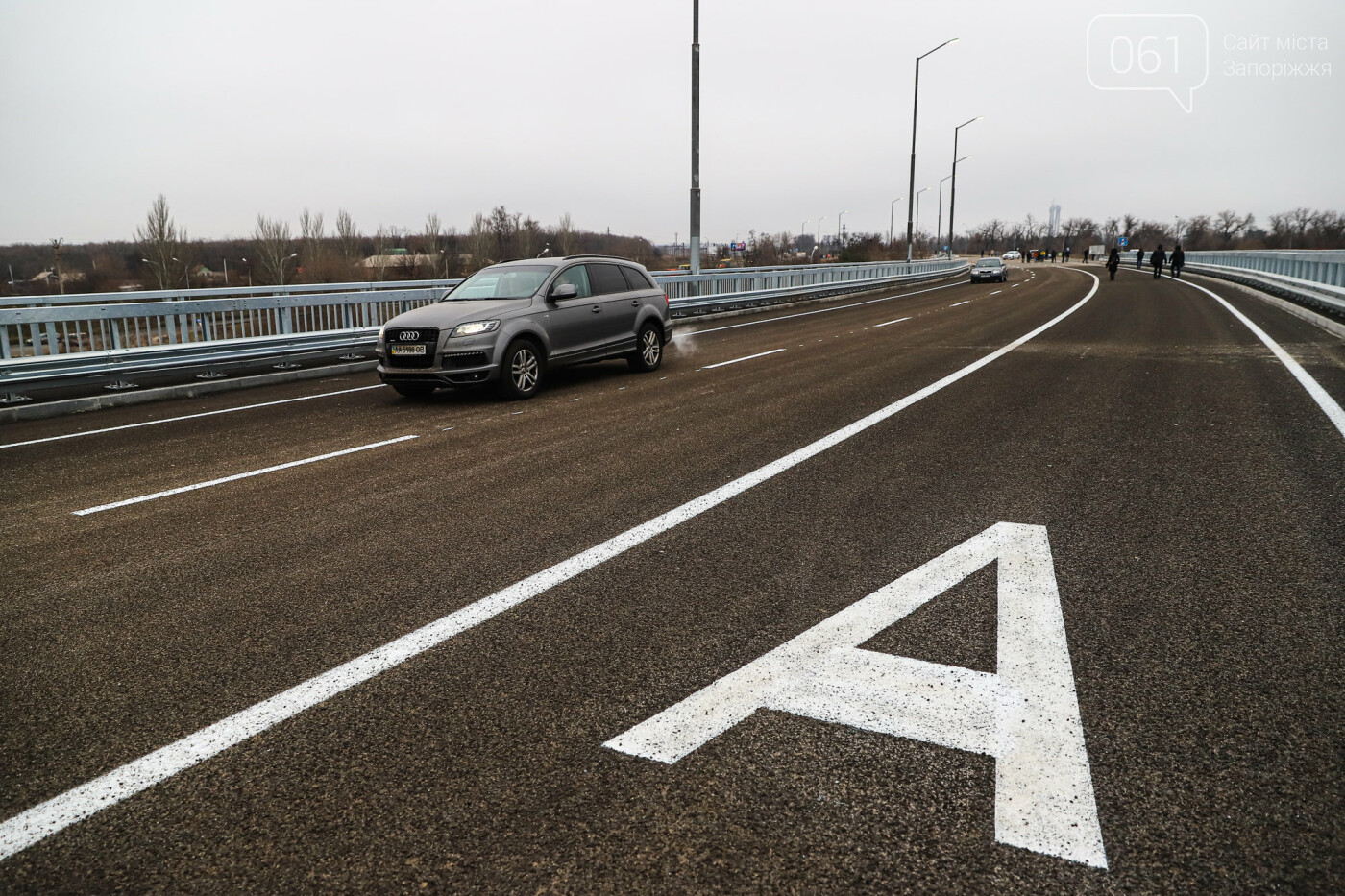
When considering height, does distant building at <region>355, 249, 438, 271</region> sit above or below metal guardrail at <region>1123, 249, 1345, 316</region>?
above

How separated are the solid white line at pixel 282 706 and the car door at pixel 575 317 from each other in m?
6.39

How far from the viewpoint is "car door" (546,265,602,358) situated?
11602 millimetres

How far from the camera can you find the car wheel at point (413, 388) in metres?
10.9

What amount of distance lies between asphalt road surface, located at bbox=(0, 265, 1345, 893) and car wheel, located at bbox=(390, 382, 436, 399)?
3393mm

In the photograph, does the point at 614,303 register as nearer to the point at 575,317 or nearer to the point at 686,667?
the point at 575,317

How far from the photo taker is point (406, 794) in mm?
2680

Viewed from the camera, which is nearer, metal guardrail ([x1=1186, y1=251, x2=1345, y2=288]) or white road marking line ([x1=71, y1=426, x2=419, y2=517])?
white road marking line ([x1=71, y1=426, x2=419, y2=517])

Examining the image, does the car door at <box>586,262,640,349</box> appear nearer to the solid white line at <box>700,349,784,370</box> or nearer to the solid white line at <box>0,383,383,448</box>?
the solid white line at <box>700,349,784,370</box>

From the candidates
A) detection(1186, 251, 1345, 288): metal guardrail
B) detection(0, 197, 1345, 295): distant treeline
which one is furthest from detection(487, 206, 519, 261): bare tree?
detection(1186, 251, 1345, 288): metal guardrail

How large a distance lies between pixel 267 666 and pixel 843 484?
3882mm

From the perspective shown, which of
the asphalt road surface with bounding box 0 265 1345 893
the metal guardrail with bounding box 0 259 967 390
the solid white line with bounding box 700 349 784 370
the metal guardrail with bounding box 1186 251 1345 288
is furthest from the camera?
the metal guardrail with bounding box 1186 251 1345 288

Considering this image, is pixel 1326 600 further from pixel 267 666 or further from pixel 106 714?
pixel 106 714

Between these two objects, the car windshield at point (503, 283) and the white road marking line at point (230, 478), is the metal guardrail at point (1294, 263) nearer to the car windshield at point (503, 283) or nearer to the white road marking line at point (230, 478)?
the car windshield at point (503, 283)

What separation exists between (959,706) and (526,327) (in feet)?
28.6
